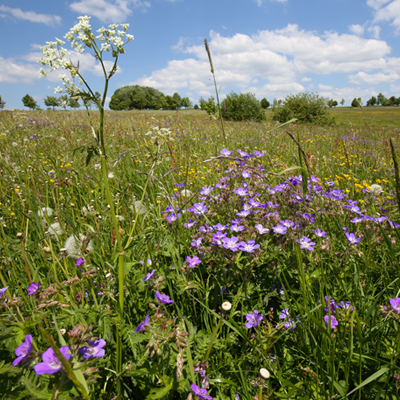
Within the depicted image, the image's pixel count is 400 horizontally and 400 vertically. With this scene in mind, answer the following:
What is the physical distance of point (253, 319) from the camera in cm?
135

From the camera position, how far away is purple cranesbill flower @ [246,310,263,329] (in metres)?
1.32

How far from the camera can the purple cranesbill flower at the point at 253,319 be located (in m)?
1.32

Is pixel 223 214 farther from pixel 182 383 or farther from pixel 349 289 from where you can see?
pixel 182 383

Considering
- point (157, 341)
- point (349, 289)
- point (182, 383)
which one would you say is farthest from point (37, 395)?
point (349, 289)

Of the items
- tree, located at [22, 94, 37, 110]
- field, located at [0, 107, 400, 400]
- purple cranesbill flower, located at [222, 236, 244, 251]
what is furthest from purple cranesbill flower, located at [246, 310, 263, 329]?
tree, located at [22, 94, 37, 110]

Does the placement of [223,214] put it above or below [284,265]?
above

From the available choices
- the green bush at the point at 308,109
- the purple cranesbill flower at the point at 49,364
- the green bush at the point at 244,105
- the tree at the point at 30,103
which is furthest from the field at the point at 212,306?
the green bush at the point at 244,105

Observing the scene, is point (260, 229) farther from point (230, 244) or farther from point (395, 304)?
point (395, 304)

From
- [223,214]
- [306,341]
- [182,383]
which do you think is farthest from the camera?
[223,214]

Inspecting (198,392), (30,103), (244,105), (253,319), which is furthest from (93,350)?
(244,105)

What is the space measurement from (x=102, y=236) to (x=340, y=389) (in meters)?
1.79

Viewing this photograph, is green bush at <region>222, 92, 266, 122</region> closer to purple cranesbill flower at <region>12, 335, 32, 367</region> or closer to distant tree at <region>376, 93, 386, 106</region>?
distant tree at <region>376, 93, 386, 106</region>

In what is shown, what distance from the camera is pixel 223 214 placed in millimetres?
1953

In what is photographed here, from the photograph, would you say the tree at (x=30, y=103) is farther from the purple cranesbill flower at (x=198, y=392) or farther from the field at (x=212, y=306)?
the purple cranesbill flower at (x=198, y=392)
